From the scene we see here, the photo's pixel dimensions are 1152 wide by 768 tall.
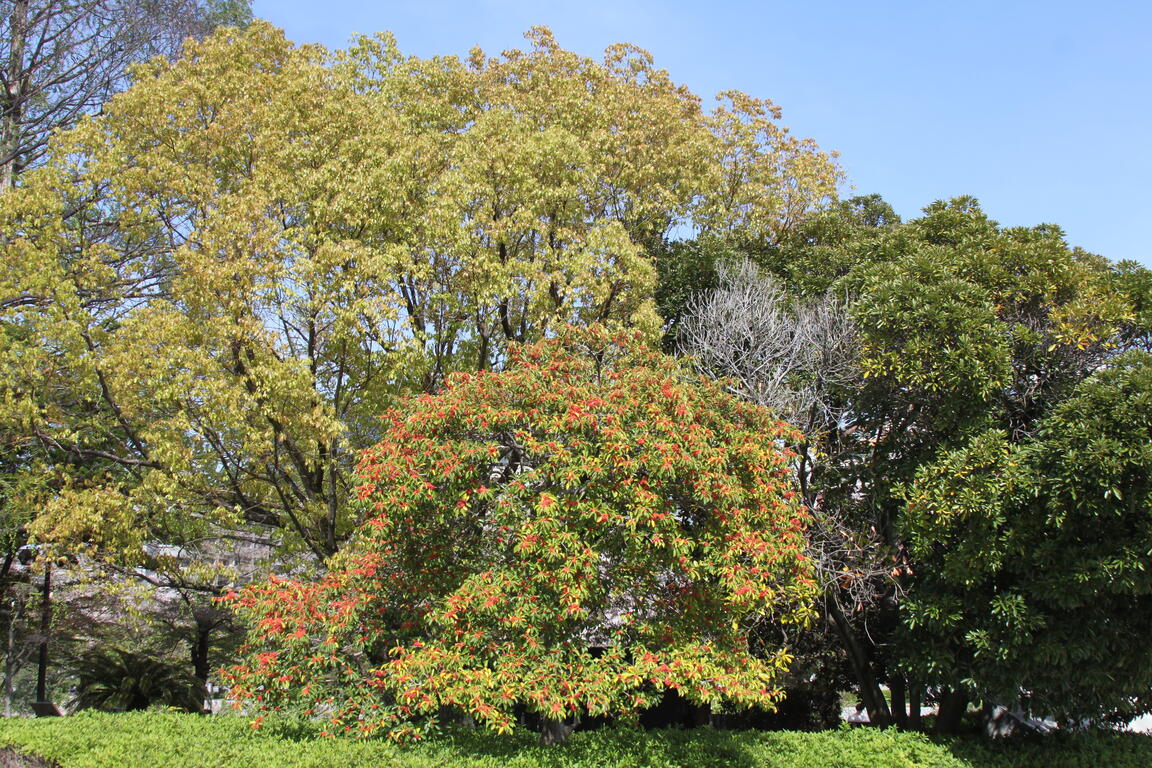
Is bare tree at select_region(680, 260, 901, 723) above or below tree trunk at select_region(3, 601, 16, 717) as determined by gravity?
above

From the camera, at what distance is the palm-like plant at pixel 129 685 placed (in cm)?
1232

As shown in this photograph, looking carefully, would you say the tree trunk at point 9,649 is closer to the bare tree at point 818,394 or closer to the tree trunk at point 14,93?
the tree trunk at point 14,93

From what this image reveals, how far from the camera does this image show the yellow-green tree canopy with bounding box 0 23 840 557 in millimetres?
9656

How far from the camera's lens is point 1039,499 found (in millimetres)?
7258

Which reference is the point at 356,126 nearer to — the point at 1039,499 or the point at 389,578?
the point at 389,578

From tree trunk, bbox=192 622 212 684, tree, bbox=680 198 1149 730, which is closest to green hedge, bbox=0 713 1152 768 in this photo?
Result: tree, bbox=680 198 1149 730

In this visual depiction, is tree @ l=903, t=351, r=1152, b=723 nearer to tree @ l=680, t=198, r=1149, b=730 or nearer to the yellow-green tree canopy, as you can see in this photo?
tree @ l=680, t=198, r=1149, b=730

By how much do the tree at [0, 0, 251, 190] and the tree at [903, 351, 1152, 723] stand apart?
54.1 ft

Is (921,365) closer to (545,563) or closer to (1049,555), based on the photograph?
(1049,555)

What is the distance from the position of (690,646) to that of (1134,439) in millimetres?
4217

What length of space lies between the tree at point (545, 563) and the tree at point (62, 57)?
1256cm

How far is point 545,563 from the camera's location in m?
6.61

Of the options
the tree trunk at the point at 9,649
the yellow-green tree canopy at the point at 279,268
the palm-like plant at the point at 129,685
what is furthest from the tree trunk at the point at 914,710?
the tree trunk at the point at 9,649

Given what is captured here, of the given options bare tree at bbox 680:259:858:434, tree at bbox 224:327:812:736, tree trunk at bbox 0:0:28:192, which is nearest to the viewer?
tree at bbox 224:327:812:736
